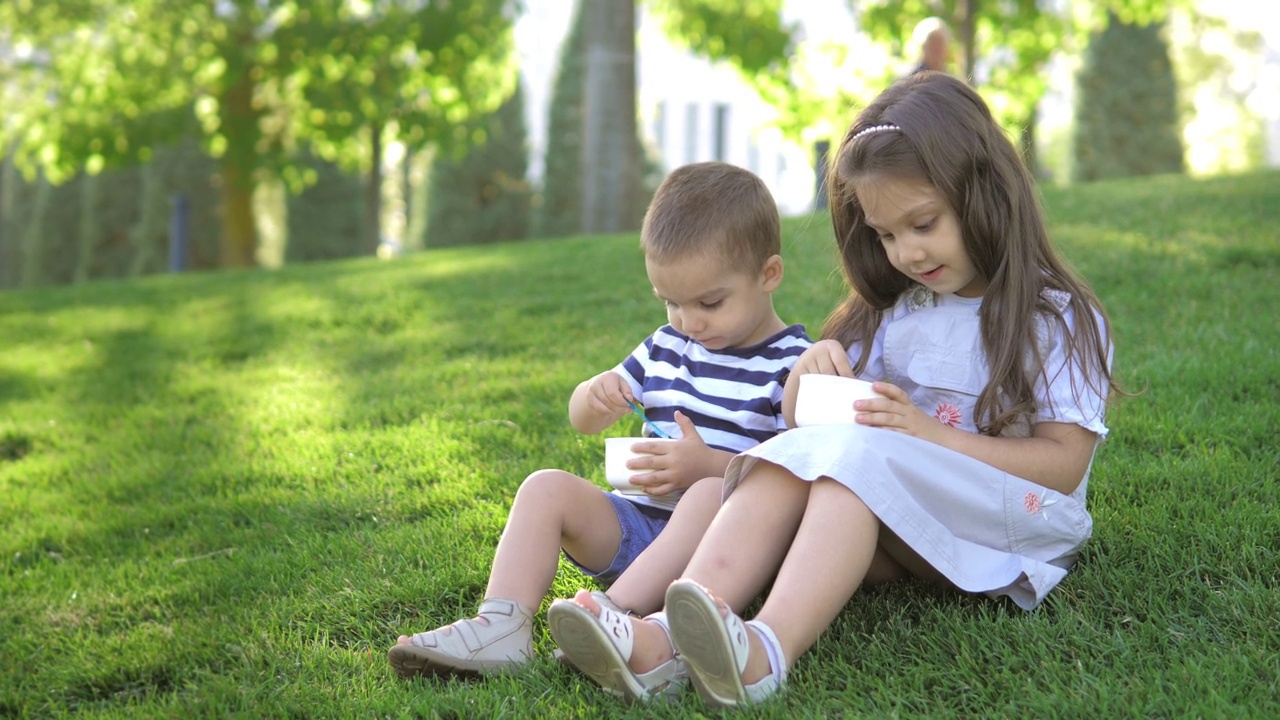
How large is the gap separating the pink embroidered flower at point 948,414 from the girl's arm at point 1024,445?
153mm

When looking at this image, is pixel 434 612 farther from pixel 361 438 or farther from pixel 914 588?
pixel 361 438

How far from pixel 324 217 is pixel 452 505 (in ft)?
52.5

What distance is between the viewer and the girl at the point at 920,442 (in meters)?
2.01

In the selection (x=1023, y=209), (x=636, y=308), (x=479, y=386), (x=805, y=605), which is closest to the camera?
(x=805, y=605)

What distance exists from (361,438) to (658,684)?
7.62 feet

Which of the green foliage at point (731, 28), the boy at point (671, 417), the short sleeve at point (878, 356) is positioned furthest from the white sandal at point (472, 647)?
the green foliage at point (731, 28)

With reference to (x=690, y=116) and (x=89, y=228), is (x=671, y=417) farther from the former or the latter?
(x=690, y=116)

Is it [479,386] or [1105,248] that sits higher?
[1105,248]

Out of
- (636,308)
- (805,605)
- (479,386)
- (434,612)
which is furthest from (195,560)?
(636,308)

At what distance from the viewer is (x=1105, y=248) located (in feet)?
19.2

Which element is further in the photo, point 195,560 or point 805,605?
point 195,560

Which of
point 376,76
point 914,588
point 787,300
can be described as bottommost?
point 914,588

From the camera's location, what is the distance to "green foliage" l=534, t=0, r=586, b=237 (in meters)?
18.8

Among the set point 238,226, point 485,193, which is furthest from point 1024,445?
point 485,193
